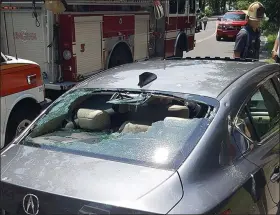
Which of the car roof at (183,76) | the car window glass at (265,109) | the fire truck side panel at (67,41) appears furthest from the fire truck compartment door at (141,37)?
the car window glass at (265,109)

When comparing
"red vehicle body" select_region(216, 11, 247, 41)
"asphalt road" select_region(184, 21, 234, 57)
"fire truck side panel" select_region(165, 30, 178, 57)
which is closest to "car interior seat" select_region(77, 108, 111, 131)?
"fire truck side panel" select_region(165, 30, 178, 57)

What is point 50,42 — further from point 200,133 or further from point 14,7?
point 200,133

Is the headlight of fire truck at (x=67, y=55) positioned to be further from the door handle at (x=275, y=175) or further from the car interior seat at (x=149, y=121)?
the door handle at (x=275, y=175)

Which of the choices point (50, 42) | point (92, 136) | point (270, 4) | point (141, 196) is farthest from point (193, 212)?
point (270, 4)

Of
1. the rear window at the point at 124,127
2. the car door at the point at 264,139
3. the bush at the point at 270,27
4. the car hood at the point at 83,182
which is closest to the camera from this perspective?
the car hood at the point at 83,182

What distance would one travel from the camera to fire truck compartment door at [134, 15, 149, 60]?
9516 millimetres

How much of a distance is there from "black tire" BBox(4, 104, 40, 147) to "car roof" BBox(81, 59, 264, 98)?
2.08 meters

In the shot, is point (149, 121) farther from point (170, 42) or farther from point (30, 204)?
point (170, 42)

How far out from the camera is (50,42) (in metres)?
6.96

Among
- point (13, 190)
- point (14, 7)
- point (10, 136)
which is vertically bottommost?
point (10, 136)

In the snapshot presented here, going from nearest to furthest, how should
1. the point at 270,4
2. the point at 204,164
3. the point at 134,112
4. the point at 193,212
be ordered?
the point at 193,212
the point at 204,164
the point at 134,112
the point at 270,4

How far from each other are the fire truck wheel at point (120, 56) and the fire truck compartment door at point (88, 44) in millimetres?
597

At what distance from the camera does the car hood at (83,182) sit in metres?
2.04

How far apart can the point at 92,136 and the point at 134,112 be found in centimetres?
37
